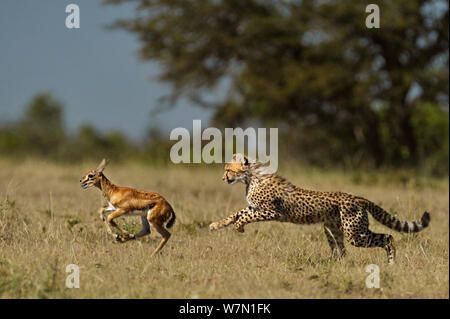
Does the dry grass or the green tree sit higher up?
the green tree

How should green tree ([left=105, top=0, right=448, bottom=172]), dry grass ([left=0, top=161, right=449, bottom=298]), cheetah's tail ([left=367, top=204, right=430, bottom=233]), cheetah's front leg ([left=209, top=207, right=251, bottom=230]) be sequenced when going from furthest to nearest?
green tree ([left=105, top=0, right=448, bottom=172])
cheetah's tail ([left=367, top=204, right=430, bottom=233])
cheetah's front leg ([left=209, top=207, right=251, bottom=230])
dry grass ([left=0, top=161, right=449, bottom=298])

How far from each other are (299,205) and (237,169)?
701mm

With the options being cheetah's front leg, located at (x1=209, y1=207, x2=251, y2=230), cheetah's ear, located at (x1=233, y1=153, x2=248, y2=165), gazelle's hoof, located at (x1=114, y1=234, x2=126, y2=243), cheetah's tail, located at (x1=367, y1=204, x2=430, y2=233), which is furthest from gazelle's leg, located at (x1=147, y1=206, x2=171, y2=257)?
cheetah's tail, located at (x1=367, y1=204, x2=430, y2=233)

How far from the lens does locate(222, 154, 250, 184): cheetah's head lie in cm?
578

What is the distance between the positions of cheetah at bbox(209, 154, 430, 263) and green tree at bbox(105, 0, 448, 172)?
13467mm

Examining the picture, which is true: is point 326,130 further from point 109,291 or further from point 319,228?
point 109,291

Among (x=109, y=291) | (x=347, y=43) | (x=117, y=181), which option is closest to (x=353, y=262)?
(x=109, y=291)

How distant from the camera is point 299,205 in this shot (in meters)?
5.93

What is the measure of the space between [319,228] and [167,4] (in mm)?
15000

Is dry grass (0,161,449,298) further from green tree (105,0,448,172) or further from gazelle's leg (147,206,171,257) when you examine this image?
green tree (105,0,448,172)

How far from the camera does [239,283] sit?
5.08 m

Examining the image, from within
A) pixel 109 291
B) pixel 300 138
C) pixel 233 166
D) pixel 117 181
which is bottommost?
pixel 109 291

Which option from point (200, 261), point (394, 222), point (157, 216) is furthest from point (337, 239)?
point (157, 216)

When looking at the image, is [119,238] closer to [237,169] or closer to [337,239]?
[237,169]
